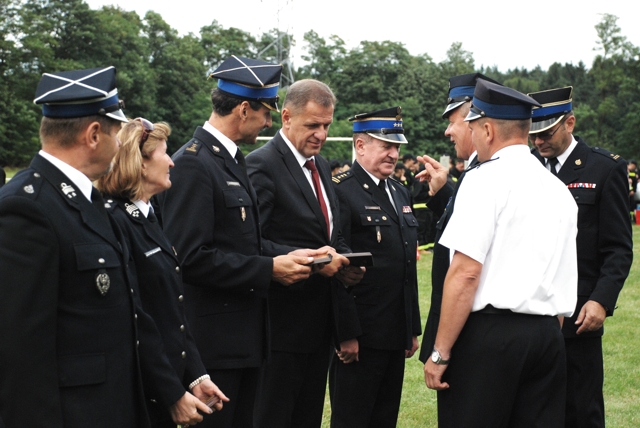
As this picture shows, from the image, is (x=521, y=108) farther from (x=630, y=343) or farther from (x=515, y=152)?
(x=630, y=343)

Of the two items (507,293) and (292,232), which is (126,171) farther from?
(507,293)

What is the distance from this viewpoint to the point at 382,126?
17.6 feet

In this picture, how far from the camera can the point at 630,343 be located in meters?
8.62

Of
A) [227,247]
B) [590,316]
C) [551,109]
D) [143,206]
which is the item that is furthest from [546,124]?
[143,206]

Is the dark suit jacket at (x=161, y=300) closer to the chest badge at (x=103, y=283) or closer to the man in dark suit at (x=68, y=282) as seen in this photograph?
the man in dark suit at (x=68, y=282)

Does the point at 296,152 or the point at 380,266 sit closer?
the point at 296,152

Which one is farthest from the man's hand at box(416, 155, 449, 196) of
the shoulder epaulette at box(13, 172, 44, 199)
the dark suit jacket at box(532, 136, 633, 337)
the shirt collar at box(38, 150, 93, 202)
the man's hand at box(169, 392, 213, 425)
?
the shoulder epaulette at box(13, 172, 44, 199)

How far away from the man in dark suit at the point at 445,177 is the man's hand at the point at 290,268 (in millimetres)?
784

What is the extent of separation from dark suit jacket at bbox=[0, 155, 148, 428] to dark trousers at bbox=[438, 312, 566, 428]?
1589 mm

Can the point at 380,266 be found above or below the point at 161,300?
below

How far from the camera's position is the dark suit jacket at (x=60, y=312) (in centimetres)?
245

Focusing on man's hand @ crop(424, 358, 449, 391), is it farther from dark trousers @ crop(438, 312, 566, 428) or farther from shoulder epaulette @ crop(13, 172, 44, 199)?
shoulder epaulette @ crop(13, 172, 44, 199)

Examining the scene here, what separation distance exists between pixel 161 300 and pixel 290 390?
1484 mm

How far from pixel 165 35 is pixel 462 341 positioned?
60.8 meters
